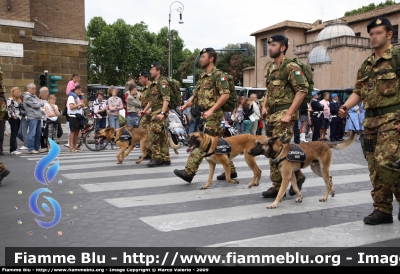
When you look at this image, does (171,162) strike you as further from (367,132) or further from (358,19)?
(358,19)

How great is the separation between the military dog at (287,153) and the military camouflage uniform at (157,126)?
3.76 meters

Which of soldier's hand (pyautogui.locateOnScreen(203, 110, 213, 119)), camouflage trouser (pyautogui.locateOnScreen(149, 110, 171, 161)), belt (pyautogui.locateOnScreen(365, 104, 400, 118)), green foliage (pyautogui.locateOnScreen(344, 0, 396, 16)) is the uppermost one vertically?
green foliage (pyautogui.locateOnScreen(344, 0, 396, 16))

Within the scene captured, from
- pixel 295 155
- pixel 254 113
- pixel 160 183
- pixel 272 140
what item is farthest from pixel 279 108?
pixel 254 113

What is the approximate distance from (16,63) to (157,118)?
14889 millimetres

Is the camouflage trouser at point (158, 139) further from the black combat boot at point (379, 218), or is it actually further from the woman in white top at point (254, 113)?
the woman in white top at point (254, 113)

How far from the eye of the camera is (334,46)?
44906 millimetres

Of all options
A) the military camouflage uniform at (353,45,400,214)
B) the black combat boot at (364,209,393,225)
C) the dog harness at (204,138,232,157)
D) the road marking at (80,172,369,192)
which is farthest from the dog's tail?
the dog harness at (204,138,232,157)

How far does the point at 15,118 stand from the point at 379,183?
415 inches

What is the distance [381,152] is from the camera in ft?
14.6

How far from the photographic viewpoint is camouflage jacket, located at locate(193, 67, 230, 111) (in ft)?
23.3

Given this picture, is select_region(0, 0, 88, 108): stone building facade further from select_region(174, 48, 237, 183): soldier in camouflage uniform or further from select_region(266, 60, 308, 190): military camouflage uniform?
select_region(266, 60, 308, 190): military camouflage uniform

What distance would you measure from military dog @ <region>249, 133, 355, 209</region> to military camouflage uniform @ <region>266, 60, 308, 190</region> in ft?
0.70

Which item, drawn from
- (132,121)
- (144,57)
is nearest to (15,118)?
(132,121)

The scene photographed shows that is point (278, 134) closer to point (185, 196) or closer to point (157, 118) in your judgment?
point (185, 196)
